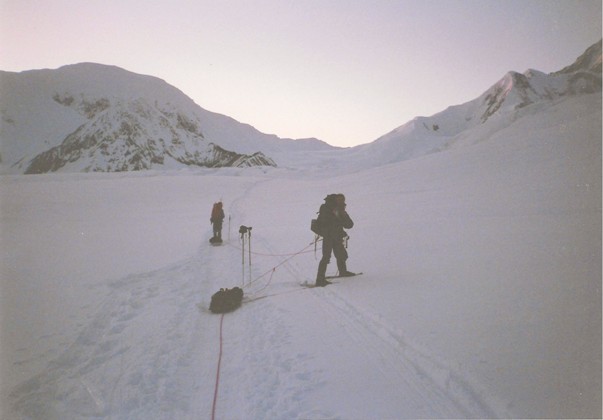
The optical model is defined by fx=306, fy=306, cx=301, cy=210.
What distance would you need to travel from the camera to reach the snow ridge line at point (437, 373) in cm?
316

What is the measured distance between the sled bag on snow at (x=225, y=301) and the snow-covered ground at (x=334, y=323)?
0.20m

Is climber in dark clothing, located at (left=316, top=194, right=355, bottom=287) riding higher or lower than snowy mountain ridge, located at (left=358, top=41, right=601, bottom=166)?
lower

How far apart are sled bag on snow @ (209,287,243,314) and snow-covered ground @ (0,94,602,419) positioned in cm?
20

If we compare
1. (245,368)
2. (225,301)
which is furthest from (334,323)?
(225,301)

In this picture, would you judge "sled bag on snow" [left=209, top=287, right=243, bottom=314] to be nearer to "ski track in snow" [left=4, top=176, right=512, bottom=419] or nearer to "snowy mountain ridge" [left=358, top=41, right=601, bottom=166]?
"ski track in snow" [left=4, top=176, right=512, bottom=419]

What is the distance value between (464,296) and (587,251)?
3.34m

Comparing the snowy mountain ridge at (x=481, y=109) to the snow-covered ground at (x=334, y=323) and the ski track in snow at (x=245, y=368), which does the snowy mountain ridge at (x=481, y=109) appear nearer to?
the snow-covered ground at (x=334, y=323)

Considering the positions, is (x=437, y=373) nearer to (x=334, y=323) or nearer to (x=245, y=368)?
(x=334, y=323)

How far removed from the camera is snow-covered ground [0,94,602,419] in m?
3.45

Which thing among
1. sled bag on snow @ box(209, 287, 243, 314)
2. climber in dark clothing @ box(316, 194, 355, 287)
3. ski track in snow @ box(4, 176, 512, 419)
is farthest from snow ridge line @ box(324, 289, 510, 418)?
sled bag on snow @ box(209, 287, 243, 314)

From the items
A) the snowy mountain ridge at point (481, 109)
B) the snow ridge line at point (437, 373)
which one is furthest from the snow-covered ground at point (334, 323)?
the snowy mountain ridge at point (481, 109)

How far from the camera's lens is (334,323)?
17.3ft

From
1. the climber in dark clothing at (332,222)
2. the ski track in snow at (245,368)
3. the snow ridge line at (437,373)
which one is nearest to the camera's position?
the snow ridge line at (437,373)

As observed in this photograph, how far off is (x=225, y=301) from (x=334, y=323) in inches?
92.6
